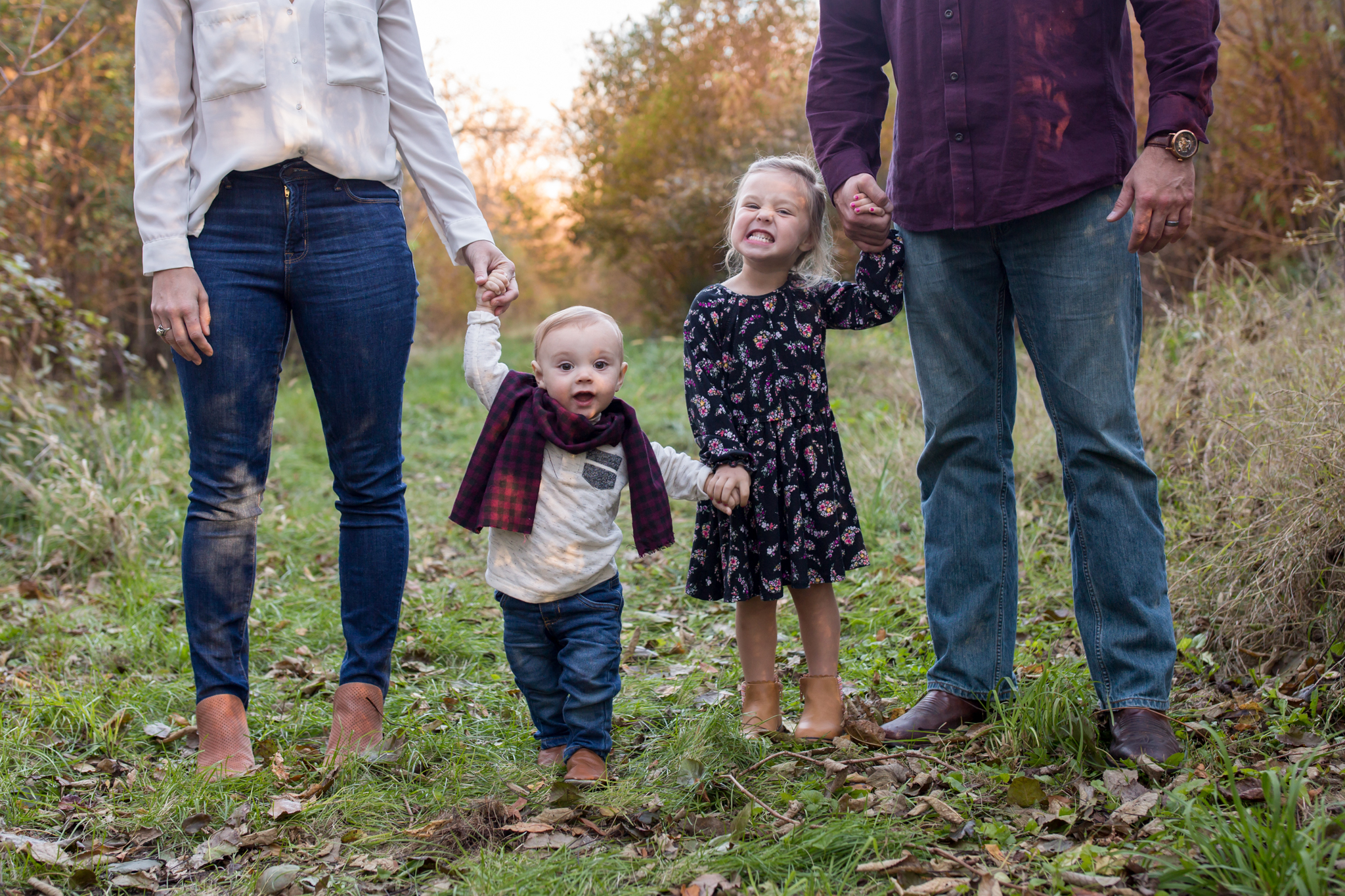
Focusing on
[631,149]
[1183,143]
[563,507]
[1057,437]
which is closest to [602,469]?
[563,507]

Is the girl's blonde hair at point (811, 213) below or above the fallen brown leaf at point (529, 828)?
above

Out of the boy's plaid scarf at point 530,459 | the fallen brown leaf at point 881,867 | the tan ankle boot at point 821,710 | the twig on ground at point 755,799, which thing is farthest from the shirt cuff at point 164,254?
the fallen brown leaf at point 881,867

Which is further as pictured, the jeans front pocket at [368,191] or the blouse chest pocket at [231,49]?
the jeans front pocket at [368,191]

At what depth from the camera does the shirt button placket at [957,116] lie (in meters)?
2.27

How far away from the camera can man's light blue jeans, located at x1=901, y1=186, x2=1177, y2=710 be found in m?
2.21

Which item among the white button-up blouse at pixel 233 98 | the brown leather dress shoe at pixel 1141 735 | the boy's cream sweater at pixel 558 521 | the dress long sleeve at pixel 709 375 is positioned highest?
the white button-up blouse at pixel 233 98

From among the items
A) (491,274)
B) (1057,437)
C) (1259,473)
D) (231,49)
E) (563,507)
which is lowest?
(1259,473)

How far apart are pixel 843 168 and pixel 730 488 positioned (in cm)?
84

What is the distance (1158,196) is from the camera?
204cm

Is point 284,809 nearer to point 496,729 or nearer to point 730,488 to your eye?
point 496,729

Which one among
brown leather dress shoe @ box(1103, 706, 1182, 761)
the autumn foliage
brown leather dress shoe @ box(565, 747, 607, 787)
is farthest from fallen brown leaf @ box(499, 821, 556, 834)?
the autumn foliage

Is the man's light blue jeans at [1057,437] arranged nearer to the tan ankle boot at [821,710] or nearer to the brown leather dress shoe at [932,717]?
the brown leather dress shoe at [932,717]

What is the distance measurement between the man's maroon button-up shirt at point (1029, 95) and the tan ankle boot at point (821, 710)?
3.72 ft

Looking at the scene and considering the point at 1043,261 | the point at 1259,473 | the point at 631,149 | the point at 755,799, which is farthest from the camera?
the point at 631,149
